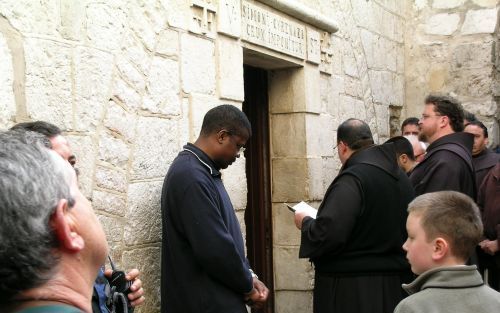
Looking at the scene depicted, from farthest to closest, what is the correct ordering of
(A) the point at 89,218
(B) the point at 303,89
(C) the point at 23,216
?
(B) the point at 303,89
(A) the point at 89,218
(C) the point at 23,216

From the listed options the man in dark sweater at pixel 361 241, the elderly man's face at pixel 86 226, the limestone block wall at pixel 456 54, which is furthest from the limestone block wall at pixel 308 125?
the elderly man's face at pixel 86 226

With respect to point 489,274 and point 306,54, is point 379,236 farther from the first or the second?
point 306,54

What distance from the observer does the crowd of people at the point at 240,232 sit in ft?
3.73

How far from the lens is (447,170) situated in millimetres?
4172

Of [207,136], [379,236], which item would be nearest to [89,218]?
[207,136]

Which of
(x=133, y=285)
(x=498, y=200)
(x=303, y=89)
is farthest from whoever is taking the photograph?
(x=303, y=89)

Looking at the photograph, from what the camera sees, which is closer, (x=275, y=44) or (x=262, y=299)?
(x=262, y=299)

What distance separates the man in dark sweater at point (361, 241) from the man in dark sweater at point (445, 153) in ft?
1.96

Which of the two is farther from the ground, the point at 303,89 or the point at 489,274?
the point at 303,89

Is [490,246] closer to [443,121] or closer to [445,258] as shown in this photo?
[443,121]

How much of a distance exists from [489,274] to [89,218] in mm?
4154

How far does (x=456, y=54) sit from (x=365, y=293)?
4603 mm

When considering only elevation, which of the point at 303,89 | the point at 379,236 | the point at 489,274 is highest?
the point at 303,89

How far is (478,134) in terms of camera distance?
568cm
